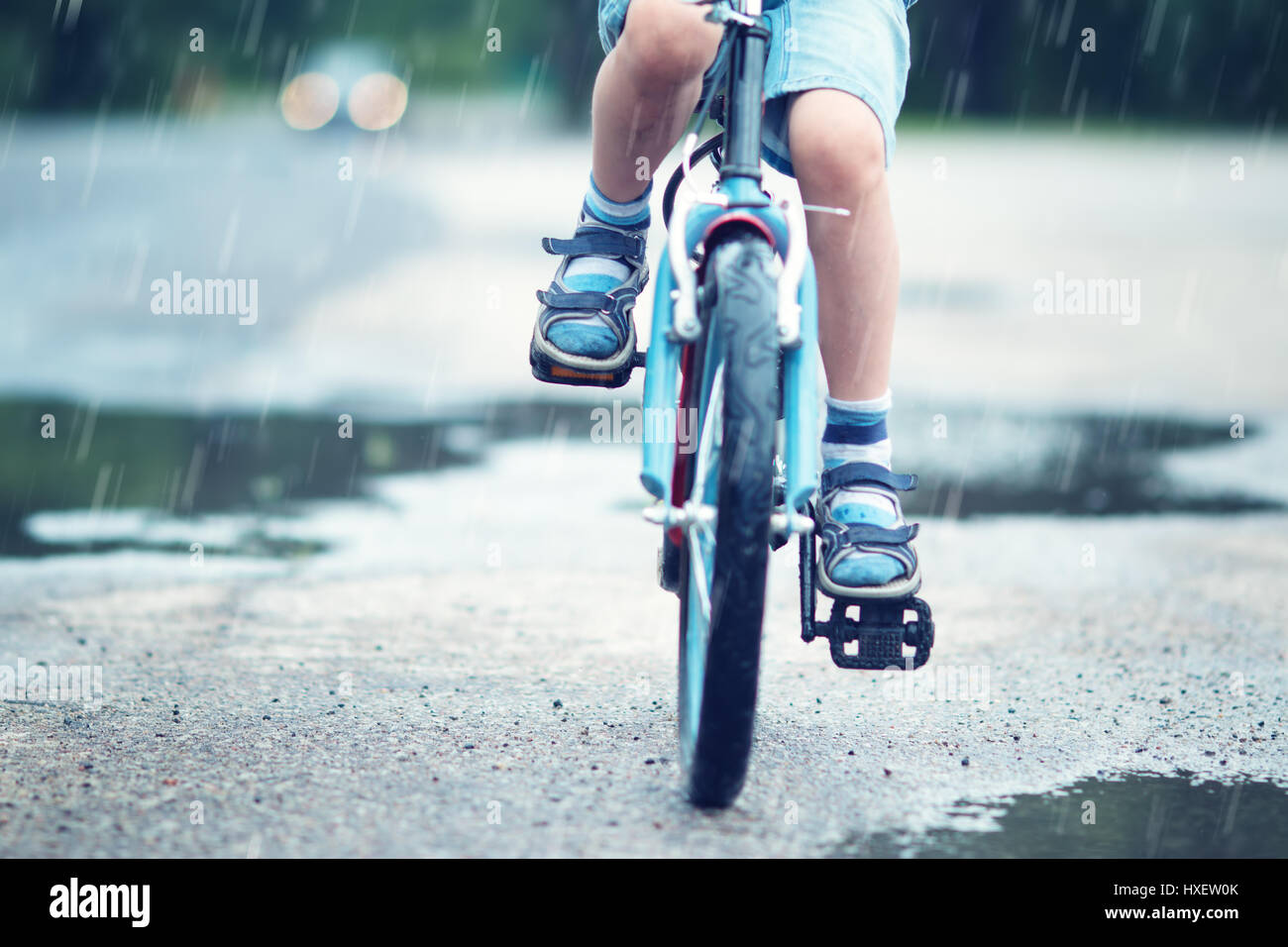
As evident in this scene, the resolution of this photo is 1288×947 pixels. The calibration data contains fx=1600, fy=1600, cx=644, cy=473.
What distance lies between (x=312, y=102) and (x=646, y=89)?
33.7m

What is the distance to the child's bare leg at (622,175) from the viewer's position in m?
3.03

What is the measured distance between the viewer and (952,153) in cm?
2530

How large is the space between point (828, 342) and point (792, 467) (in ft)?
1.81

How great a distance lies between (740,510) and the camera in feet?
8.47

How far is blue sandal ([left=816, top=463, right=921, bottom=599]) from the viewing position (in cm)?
313

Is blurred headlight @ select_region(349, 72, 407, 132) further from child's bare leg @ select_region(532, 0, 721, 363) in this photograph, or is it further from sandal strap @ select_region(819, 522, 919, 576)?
sandal strap @ select_region(819, 522, 919, 576)

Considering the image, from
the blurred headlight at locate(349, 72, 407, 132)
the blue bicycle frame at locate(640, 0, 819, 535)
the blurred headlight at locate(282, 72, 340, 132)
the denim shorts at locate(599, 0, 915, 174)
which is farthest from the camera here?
the blurred headlight at locate(349, 72, 407, 132)

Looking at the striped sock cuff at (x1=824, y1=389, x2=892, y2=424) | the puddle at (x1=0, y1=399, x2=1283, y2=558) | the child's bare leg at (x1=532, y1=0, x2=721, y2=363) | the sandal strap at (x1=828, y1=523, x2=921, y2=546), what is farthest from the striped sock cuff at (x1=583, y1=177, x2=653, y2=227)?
the puddle at (x1=0, y1=399, x2=1283, y2=558)

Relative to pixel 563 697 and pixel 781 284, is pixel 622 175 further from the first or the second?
pixel 563 697

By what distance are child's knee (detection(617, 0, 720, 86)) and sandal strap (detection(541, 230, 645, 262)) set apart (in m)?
0.45

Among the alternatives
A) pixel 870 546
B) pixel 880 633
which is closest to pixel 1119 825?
pixel 880 633

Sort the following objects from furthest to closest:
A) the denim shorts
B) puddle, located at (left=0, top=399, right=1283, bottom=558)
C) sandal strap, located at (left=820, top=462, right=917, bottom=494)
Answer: puddle, located at (left=0, top=399, right=1283, bottom=558) → sandal strap, located at (left=820, top=462, right=917, bottom=494) → the denim shorts

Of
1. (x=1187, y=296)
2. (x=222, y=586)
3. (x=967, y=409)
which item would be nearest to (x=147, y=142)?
(x=1187, y=296)
